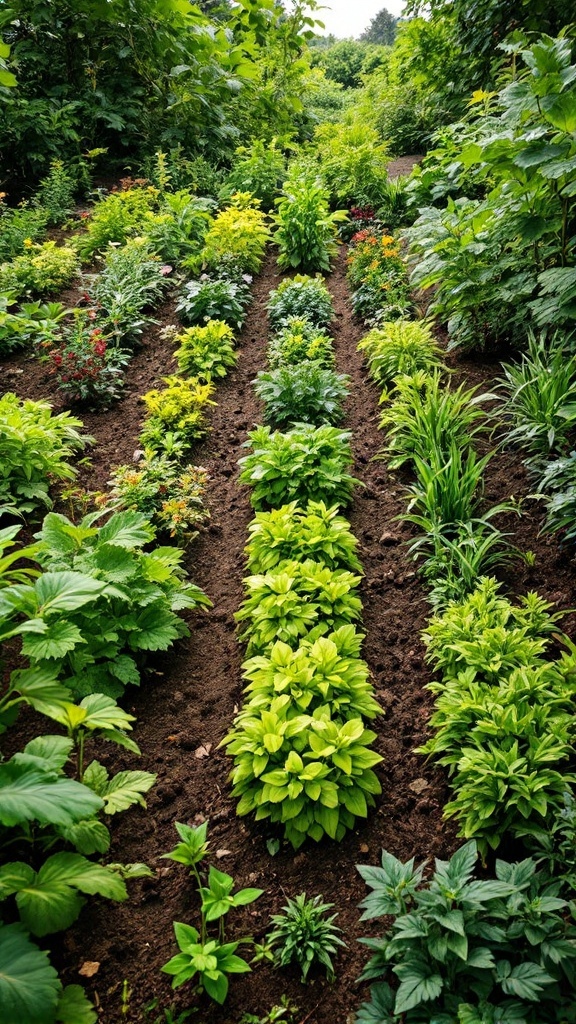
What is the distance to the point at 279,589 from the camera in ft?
10.9

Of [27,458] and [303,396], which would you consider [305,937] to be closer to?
[27,458]

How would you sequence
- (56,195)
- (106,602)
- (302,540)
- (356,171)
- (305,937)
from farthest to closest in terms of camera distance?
(356,171), (56,195), (302,540), (106,602), (305,937)

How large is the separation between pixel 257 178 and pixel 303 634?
28.0 feet

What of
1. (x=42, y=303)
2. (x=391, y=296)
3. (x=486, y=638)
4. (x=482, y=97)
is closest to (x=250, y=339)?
(x=391, y=296)

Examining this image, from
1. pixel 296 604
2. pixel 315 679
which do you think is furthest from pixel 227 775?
pixel 296 604

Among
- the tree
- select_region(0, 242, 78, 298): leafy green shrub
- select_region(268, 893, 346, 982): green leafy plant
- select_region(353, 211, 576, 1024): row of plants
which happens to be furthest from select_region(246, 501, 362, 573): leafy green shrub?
the tree

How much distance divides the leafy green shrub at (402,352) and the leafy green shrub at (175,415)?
1683 millimetres

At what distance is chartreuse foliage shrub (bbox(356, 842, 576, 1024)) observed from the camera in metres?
1.79

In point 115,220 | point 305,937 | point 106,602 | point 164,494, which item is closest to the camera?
point 305,937

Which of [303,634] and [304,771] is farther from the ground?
[303,634]

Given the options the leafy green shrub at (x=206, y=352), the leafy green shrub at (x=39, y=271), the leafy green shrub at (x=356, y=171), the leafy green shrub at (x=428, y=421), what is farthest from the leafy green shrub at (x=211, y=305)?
the leafy green shrub at (x=356, y=171)

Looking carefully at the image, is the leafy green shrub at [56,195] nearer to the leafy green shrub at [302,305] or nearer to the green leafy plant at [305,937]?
the leafy green shrub at [302,305]

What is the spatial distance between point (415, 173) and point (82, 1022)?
8637mm

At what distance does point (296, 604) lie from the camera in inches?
131
